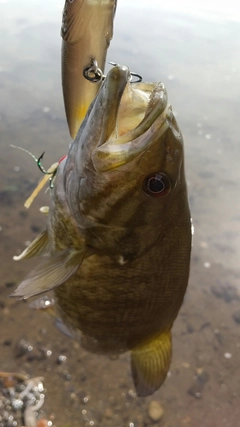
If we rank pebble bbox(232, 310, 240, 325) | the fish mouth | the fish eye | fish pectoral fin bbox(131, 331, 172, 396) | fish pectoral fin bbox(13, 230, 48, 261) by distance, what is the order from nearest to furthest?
1. the fish mouth
2. the fish eye
3. fish pectoral fin bbox(13, 230, 48, 261)
4. fish pectoral fin bbox(131, 331, 172, 396)
5. pebble bbox(232, 310, 240, 325)

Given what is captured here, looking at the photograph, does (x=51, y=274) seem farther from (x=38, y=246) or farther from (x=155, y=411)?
(x=155, y=411)

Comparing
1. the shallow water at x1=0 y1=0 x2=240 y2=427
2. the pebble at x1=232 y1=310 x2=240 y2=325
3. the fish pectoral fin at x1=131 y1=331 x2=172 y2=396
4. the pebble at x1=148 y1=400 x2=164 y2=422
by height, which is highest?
the fish pectoral fin at x1=131 y1=331 x2=172 y2=396

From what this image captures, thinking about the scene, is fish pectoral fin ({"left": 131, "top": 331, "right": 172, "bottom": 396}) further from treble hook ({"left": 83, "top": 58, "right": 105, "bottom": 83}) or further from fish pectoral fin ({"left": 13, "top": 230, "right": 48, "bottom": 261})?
treble hook ({"left": 83, "top": 58, "right": 105, "bottom": 83})

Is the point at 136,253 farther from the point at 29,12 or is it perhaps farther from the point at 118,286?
the point at 29,12

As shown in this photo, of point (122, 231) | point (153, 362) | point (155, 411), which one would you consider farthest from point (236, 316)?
point (122, 231)

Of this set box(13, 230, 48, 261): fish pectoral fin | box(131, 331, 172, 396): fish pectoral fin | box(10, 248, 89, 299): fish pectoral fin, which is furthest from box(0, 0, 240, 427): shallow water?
box(10, 248, 89, 299): fish pectoral fin

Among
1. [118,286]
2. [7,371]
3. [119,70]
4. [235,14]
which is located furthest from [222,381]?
[235,14]

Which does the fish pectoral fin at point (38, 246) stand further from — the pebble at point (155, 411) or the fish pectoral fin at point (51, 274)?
the pebble at point (155, 411)
